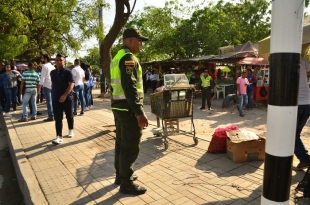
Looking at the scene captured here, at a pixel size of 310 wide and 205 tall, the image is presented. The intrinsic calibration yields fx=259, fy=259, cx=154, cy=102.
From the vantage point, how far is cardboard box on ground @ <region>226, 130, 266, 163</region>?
4.26 meters

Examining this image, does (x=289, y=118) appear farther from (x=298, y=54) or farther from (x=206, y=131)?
(x=206, y=131)

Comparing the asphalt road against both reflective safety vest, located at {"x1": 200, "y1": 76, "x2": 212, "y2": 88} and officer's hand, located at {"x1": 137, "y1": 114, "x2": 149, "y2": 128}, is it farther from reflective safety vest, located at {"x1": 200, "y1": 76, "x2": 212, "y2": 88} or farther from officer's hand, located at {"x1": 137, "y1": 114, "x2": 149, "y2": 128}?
reflective safety vest, located at {"x1": 200, "y1": 76, "x2": 212, "y2": 88}

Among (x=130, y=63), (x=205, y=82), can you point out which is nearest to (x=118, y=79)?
(x=130, y=63)

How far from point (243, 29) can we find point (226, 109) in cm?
1512

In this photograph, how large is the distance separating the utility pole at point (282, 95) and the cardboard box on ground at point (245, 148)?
2.56m

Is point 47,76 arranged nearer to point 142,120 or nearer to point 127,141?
point 127,141

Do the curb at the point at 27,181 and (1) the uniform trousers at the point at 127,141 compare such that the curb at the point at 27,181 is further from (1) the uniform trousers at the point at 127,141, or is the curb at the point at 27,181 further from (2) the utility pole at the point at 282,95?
(2) the utility pole at the point at 282,95

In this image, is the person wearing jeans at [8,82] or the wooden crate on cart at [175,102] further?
the person wearing jeans at [8,82]

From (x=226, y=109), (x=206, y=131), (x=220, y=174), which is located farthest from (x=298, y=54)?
(x=226, y=109)

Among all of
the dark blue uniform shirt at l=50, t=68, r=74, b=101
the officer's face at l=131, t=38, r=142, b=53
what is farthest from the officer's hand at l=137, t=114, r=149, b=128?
the dark blue uniform shirt at l=50, t=68, r=74, b=101

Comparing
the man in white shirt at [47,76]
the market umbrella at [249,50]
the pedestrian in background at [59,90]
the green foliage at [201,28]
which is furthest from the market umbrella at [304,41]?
the green foliage at [201,28]

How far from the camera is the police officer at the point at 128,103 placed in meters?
3.09

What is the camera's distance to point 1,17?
32.7 feet

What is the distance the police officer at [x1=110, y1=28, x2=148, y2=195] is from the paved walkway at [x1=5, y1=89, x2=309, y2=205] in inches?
14.5
